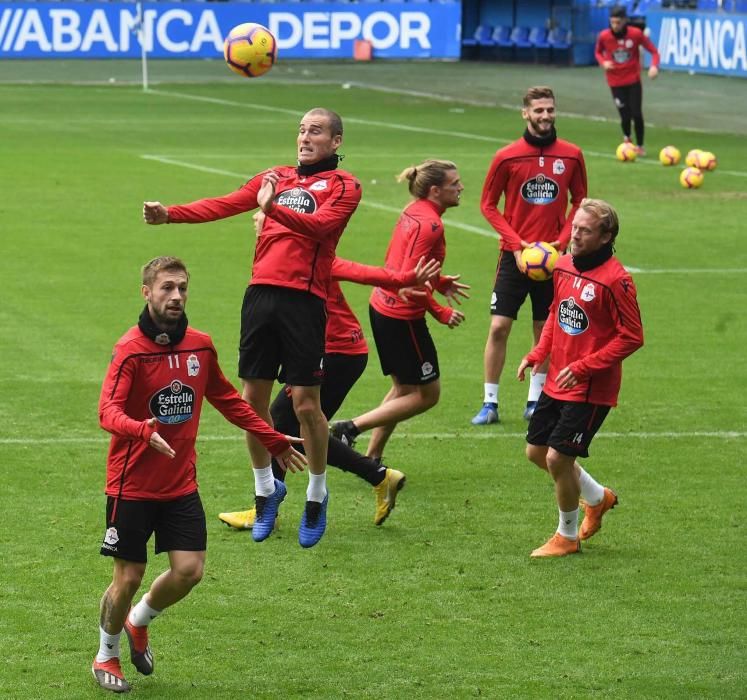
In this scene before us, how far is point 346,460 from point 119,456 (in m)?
2.77

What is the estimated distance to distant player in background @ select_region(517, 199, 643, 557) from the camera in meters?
8.95

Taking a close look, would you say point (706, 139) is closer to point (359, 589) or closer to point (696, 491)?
point (696, 491)

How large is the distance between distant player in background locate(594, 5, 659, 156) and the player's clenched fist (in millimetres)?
21627

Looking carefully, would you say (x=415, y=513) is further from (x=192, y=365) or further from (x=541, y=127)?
(x=541, y=127)

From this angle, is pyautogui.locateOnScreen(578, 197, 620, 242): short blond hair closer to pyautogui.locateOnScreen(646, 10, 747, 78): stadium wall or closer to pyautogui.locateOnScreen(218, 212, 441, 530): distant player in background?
pyautogui.locateOnScreen(218, 212, 441, 530): distant player in background

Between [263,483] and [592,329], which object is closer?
[592,329]

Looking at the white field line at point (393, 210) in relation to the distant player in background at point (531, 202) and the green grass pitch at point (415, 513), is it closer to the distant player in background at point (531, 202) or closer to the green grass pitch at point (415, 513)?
the green grass pitch at point (415, 513)

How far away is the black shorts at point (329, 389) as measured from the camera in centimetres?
1003

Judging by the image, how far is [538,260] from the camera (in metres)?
12.4

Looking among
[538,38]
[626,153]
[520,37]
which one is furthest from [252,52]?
[520,37]

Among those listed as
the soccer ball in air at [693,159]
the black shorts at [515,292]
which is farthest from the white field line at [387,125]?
the black shorts at [515,292]

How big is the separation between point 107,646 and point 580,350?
129 inches

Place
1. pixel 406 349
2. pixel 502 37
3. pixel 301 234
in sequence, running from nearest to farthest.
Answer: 1. pixel 301 234
2. pixel 406 349
3. pixel 502 37

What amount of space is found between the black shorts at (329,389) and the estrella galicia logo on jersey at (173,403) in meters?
2.61
